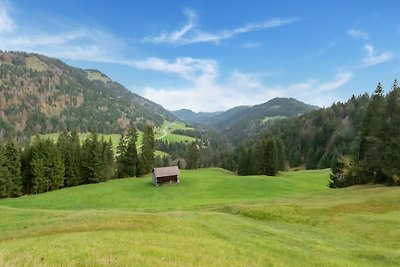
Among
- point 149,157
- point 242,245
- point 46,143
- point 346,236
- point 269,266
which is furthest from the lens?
point 149,157

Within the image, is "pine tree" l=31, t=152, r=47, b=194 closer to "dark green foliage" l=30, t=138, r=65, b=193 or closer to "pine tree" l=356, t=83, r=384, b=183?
"dark green foliage" l=30, t=138, r=65, b=193

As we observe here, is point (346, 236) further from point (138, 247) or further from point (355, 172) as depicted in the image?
point (355, 172)

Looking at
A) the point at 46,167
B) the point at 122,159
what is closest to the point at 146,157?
the point at 122,159

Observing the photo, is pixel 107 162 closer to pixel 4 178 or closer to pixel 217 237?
pixel 4 178

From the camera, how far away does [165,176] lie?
103 metres

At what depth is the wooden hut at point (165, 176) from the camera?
102 meters

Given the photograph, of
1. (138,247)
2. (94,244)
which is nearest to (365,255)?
(138,247)

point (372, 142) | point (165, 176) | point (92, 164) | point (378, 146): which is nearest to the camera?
point (378, 146)

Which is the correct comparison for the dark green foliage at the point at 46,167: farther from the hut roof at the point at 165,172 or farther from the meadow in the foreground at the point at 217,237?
the meadow in the foreground at the point at 217,237

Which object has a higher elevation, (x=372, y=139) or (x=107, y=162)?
(x=372, y=139)

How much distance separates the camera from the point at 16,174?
331ft

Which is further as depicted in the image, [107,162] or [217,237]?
[107,162]

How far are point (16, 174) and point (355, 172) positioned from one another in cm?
8555

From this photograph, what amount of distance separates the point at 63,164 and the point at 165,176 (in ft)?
102
